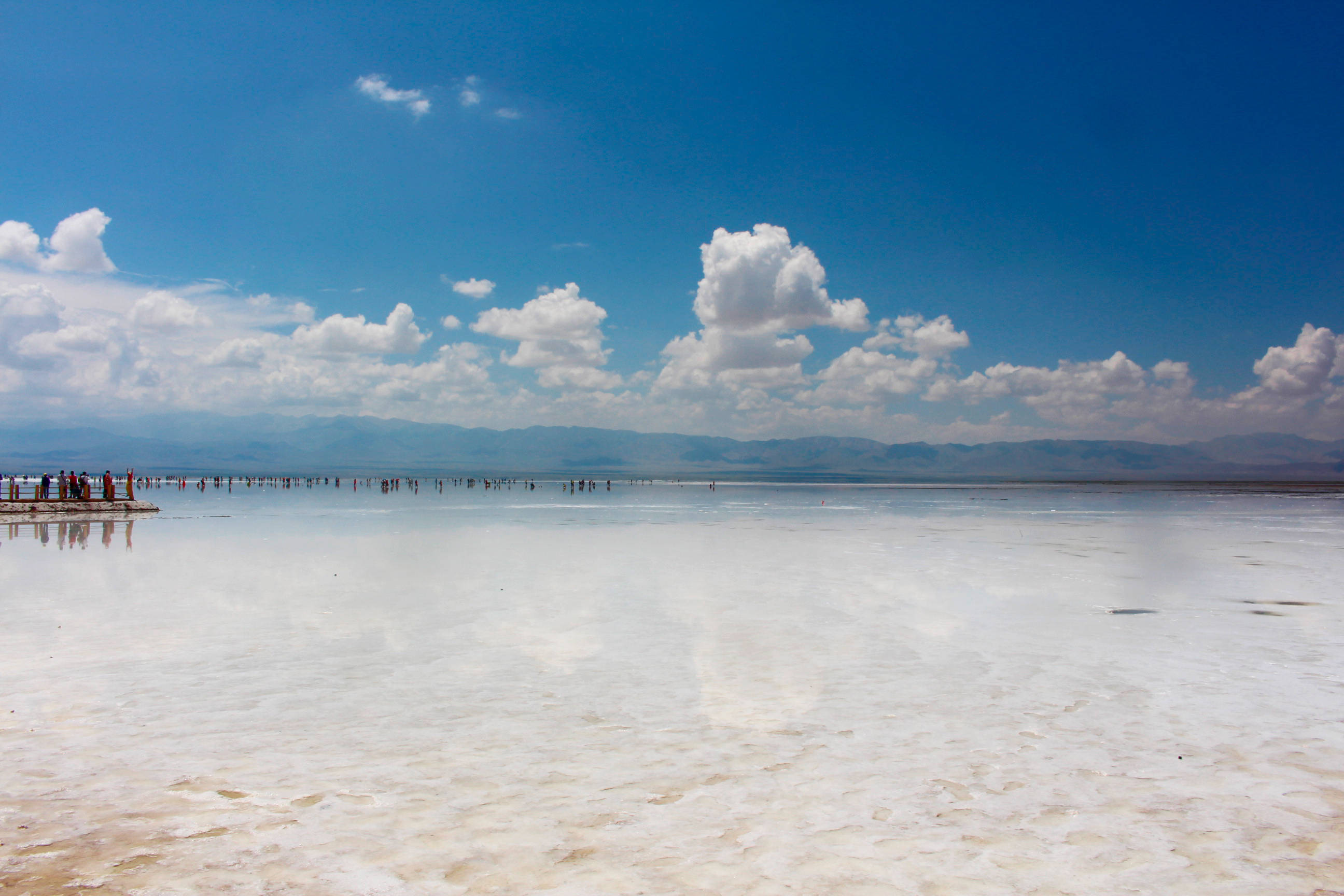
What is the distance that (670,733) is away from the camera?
742 centimetres

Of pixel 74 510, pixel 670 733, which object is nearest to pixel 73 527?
pixel 74 510

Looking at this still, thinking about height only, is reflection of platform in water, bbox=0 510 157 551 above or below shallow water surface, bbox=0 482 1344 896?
below

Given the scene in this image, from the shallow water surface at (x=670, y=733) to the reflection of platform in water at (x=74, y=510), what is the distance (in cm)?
2257

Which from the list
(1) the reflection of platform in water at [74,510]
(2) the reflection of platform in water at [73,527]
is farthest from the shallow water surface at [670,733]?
(1) the reflection of platform in water at [74,510]

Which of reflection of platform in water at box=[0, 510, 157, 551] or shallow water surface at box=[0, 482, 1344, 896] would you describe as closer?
shallow water surface at box=[0, 482, 1344, 896]

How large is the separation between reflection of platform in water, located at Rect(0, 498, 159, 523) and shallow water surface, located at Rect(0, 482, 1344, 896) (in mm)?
22570

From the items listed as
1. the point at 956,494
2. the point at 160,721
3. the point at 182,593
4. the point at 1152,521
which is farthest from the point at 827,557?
the point at 956,494

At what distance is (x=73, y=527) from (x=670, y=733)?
3642 cm

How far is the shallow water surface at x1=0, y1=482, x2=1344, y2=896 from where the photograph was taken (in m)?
4.84

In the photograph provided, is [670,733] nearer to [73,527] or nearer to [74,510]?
[73,527]

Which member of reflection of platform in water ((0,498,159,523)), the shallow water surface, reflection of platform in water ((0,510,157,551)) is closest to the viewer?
the shallow water surface

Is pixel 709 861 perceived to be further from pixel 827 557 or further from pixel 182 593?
pixel 827 557

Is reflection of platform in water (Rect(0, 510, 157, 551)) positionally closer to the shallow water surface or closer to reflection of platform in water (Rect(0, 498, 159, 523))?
reflection of platform in water (Rect(0, 498, 159, 523))

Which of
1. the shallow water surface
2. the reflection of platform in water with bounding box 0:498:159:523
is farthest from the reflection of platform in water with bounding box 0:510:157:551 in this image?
the shallow water surface
